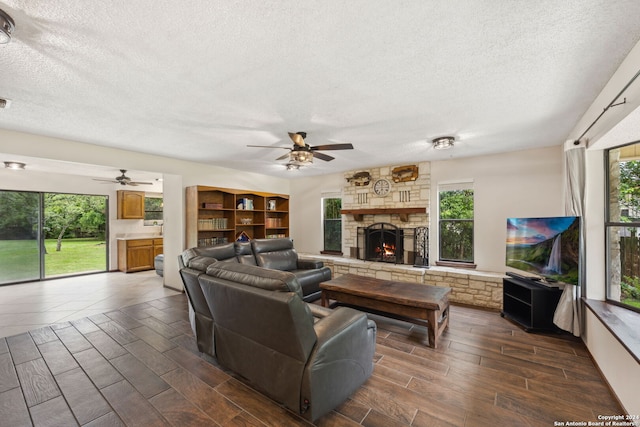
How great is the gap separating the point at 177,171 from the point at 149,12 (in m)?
4.01

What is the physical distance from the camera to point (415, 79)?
205 cm

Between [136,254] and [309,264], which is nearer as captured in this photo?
[309,264]

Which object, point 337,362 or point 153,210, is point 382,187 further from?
point 153,210

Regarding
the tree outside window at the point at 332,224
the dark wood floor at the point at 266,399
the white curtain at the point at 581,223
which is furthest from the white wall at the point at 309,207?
the white curtain at the point at 581,223

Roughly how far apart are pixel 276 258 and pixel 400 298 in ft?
8.15

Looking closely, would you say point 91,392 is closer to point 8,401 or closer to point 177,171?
point 8,401

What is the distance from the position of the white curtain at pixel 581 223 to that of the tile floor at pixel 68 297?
5.82m

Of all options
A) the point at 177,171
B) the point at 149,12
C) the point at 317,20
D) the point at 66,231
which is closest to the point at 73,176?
the point at 66,231

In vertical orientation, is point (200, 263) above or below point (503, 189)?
below

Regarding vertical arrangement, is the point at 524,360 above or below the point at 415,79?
below

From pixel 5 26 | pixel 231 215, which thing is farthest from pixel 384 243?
pixel 5 26

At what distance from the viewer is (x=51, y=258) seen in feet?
20.3

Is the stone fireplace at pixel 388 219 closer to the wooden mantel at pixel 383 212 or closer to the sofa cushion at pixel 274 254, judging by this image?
the wooden mantel at pixel 383 212

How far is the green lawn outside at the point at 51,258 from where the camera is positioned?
5559 millimetres
